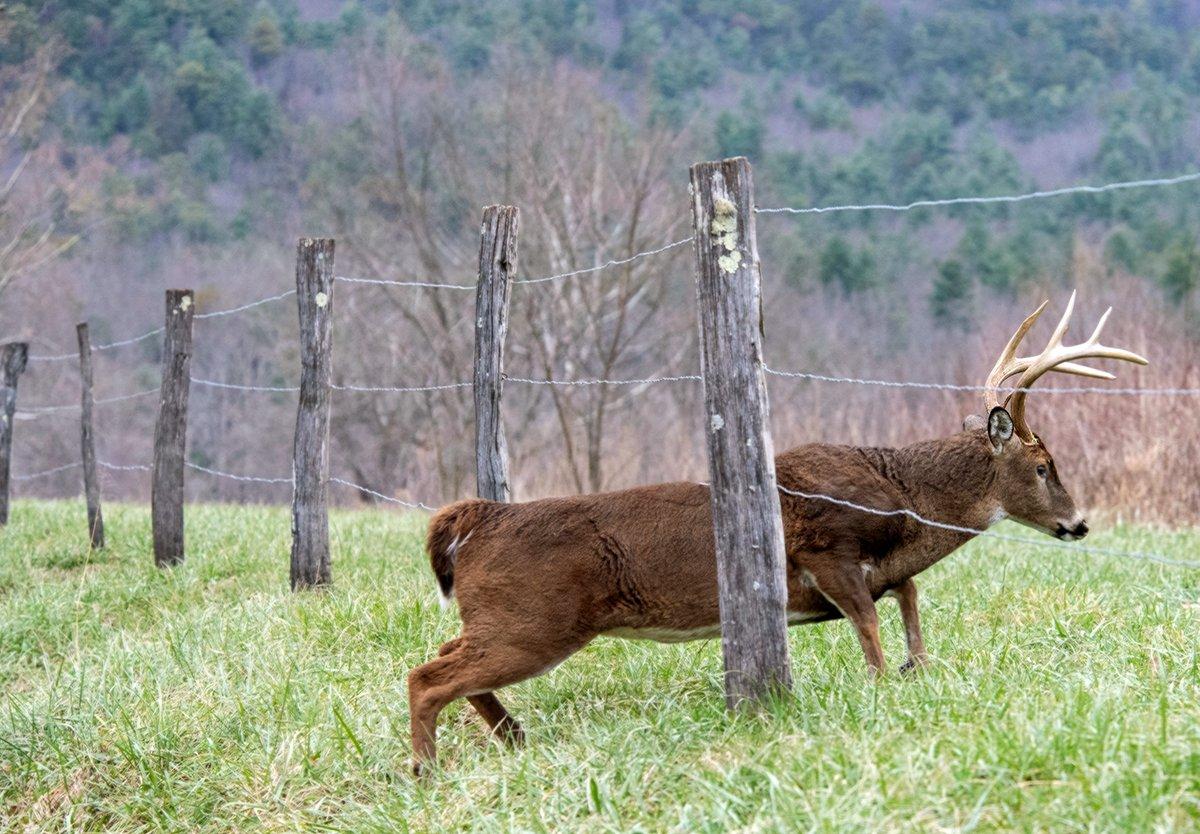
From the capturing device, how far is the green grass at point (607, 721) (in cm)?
418

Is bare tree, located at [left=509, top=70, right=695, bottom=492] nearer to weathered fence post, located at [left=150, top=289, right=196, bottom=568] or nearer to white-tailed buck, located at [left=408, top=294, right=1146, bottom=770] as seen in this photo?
weathered fence post, located at [left=150, top=289, right=196, bottom=568]

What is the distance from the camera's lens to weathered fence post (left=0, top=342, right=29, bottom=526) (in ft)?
42.8

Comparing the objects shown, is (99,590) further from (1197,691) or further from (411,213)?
(411,213)

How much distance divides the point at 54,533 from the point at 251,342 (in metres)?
29.8

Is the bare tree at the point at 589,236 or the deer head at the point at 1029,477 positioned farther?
the bare tree at the point at 589,236

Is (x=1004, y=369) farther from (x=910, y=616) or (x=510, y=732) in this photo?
(x=510, y=732)

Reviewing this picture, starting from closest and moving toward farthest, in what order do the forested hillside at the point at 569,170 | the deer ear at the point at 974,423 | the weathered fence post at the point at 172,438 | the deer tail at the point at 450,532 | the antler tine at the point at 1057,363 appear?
the deer tail at the point at 450,532
the antler tine at the point at 1057,363
the deer ear at the point at 974,423
the weathered fence post at the point at 172,438
the forested hillside at the point at 569,170

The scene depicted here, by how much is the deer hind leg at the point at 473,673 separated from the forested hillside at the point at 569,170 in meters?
12.3

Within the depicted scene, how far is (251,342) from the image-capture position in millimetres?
41281

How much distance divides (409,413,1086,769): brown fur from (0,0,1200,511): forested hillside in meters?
10.5

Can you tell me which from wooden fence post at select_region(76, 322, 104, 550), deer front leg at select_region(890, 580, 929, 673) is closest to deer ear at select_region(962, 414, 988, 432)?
deer front leg at select_region(890, 580, 929, 673)

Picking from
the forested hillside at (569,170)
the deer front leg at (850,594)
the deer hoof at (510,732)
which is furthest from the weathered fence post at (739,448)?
the forested hillside at (569,170)

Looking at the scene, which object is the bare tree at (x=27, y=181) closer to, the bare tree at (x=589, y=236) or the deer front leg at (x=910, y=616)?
the bare tree at (x=589, y=236)

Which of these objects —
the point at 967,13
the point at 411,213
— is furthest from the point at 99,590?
the point at 967,13
